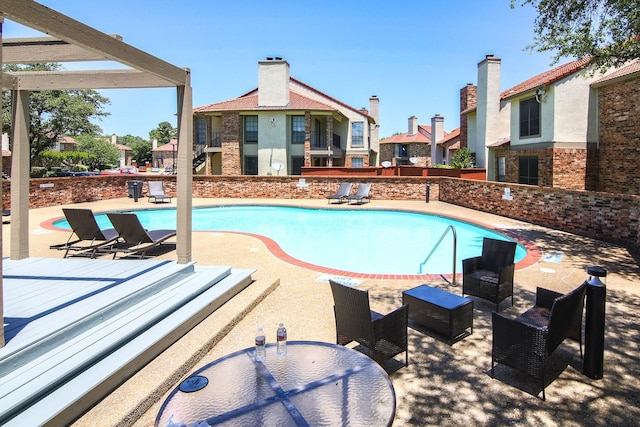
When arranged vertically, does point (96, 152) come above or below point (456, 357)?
above

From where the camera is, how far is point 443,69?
30.7 meters

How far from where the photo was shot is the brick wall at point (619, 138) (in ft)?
51.8

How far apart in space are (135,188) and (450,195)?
15.4m

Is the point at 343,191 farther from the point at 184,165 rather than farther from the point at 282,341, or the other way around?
the point at 282,341

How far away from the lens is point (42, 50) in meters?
5.28

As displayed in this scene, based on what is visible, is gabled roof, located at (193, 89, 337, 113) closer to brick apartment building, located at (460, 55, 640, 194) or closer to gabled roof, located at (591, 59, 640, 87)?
brick apartment building, located at (460, 55, 640, 194)

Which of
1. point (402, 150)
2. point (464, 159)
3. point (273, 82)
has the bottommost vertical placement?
point (464, 159)

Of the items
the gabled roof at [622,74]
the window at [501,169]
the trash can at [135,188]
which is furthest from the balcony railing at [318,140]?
the gabled roof at [622,74]

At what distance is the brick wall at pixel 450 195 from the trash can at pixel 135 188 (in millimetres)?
1113

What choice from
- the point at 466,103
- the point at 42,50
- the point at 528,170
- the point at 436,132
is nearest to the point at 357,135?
the point at 466,103

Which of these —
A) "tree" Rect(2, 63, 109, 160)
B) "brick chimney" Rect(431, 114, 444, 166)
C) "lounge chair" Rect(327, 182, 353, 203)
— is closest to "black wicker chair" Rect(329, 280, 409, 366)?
"lounge chair" Rect(327, 182, 353, 203)

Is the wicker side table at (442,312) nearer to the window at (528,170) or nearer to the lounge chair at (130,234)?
the lounge chair at (130,234)

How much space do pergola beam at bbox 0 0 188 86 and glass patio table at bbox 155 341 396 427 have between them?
3.05 metres

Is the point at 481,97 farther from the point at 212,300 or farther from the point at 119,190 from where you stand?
the point at 212,300
